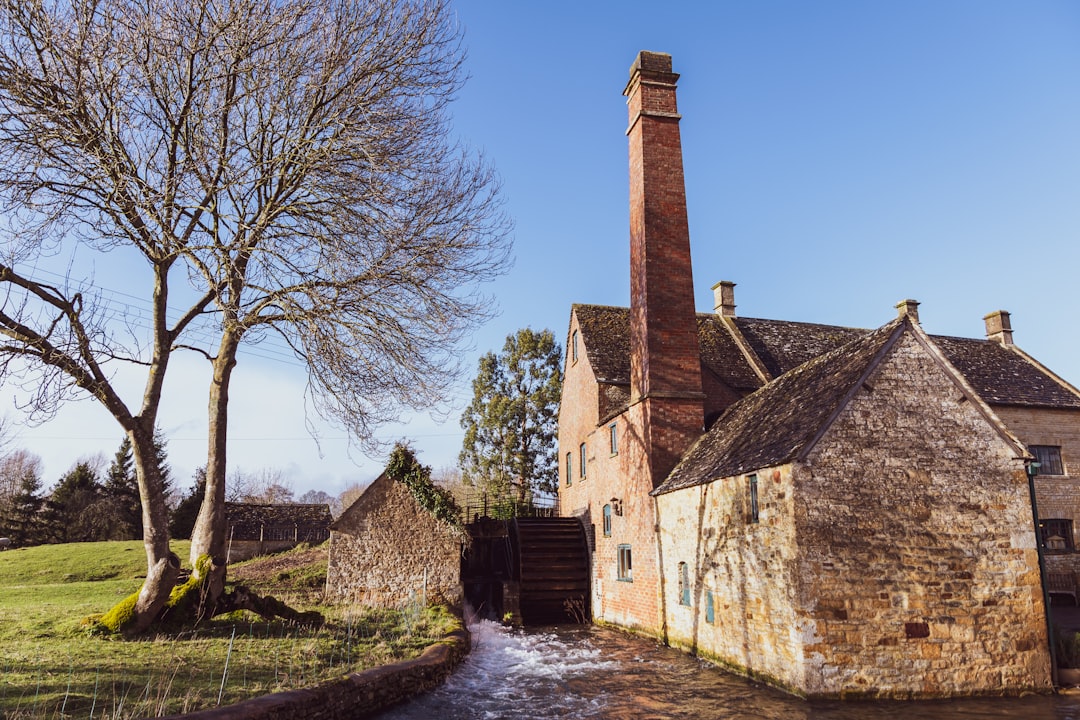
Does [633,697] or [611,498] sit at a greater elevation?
[611,498]

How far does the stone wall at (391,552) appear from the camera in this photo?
16281 millimetres

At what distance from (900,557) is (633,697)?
13.7ft

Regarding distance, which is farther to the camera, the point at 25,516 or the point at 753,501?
the point at 25,516

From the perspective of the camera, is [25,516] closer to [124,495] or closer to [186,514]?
[124,495]

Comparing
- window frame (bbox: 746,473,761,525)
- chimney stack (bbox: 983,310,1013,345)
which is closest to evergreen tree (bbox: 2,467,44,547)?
window frame (bbox: 746,473,761,525)

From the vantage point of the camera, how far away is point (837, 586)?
879 cm

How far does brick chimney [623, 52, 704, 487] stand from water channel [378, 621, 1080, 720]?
415cm

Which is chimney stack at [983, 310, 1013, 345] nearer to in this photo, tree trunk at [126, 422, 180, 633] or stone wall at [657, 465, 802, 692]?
stone wall at [657, 465, 802, 692]

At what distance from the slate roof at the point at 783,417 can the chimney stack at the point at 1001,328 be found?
14.9 meters

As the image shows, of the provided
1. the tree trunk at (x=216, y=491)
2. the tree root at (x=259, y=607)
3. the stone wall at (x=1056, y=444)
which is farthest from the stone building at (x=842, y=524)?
the stone wall at (x=1056, y=444)

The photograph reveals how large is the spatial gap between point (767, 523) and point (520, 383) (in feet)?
76.4

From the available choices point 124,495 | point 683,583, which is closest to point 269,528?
point 124,495

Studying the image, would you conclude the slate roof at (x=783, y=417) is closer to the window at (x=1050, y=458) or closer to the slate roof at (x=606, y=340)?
the slate roof at (x=606, y=340)

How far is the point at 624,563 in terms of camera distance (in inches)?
646
